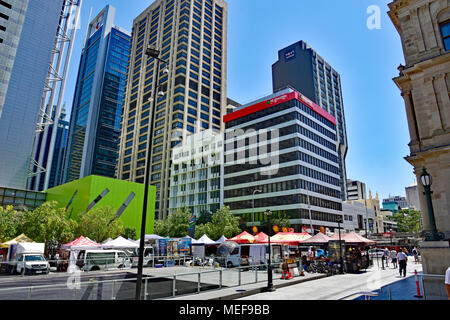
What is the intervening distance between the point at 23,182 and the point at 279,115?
6939cm

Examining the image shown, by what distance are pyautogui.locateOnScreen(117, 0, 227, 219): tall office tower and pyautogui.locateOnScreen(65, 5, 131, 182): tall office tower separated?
3139cm

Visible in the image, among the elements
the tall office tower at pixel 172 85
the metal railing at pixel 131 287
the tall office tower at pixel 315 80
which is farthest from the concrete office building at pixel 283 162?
the metal railing at pixel 131 287

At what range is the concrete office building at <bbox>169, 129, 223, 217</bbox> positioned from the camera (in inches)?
2911

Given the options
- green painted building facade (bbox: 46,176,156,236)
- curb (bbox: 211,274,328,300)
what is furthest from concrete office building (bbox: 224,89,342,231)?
curb (bbox: 211,274,328,300)

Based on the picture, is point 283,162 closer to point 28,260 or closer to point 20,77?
point 28,260

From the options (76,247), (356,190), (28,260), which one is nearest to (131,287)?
(28,260)

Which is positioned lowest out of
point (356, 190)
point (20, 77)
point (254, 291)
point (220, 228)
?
point (254, 291)

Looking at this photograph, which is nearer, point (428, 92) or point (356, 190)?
point (428, 92)

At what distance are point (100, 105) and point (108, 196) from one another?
101162 millimetres

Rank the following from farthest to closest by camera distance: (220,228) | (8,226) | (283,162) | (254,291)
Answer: (283,162) → (220,228) → (8,226) → (254,291)

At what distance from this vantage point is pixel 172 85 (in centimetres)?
8931

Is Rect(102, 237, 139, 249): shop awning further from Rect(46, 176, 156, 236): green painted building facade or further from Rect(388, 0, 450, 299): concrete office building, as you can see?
Rect(388, 0, 450, 299): concrete office building

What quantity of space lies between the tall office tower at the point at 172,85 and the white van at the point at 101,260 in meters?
56.3
